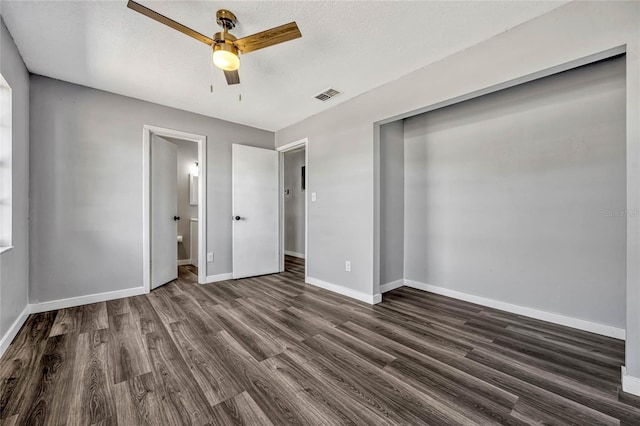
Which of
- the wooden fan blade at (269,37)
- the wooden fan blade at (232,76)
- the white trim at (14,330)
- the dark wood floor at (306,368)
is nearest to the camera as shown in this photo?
the dark wood floor at (306,368)

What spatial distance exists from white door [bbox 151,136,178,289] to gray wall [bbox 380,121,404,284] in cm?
298

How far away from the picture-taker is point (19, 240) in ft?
7.72

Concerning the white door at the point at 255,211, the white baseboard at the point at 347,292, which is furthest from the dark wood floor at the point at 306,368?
the white door at the point at 255,211

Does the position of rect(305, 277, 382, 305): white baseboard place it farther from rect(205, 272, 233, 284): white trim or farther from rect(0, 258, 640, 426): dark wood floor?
rect(205, 272, 233, 284): white trim

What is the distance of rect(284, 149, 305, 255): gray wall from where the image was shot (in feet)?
19.4

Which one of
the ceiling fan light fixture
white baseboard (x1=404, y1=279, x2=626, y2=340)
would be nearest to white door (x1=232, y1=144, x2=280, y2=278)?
the ceiling fan light fixture

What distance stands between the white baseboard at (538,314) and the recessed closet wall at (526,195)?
4 cm

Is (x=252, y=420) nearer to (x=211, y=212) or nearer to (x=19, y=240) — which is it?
(x=19, y=240)

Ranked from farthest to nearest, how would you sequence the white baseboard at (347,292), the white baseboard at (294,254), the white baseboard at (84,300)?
the white baseboard at (294,254) < the white baseboard at (347,292) < the white baseboard at (84,300)

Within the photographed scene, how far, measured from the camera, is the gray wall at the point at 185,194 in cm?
514

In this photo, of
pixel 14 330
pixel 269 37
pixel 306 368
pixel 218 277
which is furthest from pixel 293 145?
pixel 14 330

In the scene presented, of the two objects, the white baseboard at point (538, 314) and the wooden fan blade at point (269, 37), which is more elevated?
the wooden fan blade at point (269, 37)

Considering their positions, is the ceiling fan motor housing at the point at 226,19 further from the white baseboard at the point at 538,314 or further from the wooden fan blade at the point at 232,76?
the white baseboard at the point at 538,314

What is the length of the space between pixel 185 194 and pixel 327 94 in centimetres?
368
